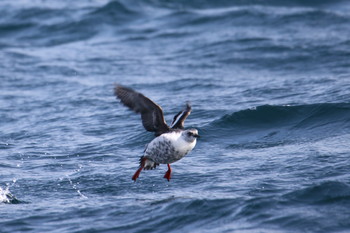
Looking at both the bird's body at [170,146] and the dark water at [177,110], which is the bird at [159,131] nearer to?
the bird's body at [170,146]

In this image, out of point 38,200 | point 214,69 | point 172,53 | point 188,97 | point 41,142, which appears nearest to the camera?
point 38,200

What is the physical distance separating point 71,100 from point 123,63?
373cm

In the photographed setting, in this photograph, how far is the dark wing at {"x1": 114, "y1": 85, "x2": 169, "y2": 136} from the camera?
9352mm

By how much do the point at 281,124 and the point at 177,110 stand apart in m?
2.82

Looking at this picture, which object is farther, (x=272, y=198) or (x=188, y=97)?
(x=188, y=97)

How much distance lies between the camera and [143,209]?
9.50 metres

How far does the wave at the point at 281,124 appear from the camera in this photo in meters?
13.1

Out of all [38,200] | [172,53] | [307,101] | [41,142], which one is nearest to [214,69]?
[172,53]

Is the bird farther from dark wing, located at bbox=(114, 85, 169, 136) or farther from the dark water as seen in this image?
the dark water

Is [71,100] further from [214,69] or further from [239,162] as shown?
[239,162]

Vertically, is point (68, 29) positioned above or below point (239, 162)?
above

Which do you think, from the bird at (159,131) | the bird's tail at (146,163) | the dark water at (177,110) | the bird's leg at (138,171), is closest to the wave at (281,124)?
the dark water at (177,110)

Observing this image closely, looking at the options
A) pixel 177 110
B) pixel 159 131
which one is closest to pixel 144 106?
pixel 159 131

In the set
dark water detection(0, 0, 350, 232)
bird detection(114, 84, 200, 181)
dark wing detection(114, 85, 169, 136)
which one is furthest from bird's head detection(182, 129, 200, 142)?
dark water detection(0, 0, 350, 232)
